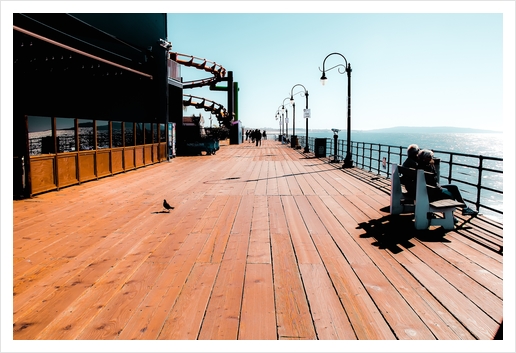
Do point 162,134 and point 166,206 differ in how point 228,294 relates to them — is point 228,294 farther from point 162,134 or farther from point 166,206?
point 162,134

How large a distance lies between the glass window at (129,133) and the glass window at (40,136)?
4.64 meters

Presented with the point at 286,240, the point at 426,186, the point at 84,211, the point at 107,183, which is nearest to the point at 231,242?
the point at 286,240

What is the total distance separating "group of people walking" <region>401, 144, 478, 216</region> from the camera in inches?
235

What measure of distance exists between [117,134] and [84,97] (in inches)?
65.7

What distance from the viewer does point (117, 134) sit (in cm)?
1378

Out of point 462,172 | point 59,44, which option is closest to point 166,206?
point 59,44

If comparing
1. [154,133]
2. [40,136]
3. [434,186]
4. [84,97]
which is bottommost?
[434,186]

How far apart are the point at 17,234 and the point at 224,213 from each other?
334 cm

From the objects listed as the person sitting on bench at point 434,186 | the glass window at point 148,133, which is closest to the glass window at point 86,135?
the glass window at point 148,133

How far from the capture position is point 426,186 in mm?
5859

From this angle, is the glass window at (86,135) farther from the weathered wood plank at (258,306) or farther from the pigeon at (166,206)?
the weathered wood plank at (258,306)

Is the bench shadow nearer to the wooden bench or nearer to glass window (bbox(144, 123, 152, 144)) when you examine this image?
the wooden bench

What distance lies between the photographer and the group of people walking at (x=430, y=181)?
19.6ft

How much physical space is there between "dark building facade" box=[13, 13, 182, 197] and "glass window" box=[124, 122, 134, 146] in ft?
0.13
